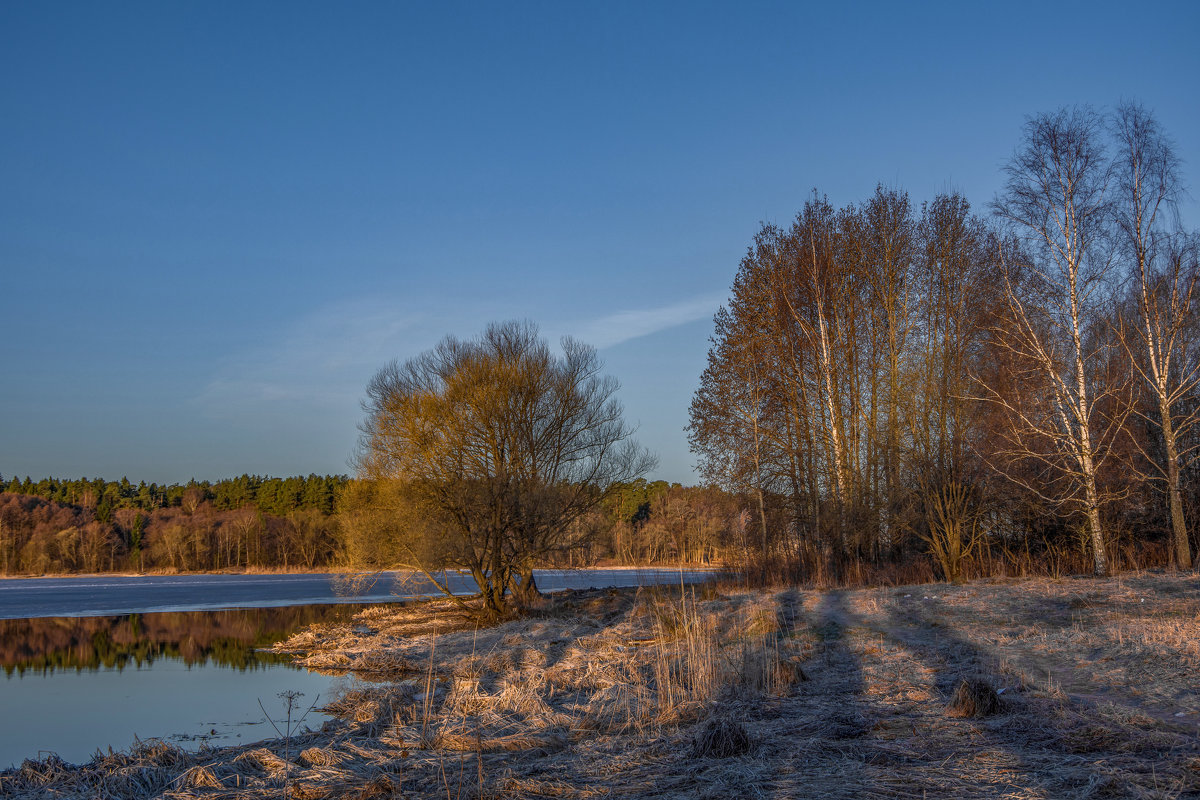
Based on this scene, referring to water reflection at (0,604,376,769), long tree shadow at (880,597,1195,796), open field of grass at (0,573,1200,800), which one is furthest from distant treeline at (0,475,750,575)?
long tree shadow at (880,597,1195,796)

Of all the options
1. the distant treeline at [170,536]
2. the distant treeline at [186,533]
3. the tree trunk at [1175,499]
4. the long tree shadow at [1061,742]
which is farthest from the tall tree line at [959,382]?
the distant treeline at [170,536]

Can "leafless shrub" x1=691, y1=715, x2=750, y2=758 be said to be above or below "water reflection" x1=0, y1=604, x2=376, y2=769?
above

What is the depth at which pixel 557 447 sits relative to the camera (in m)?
24.4

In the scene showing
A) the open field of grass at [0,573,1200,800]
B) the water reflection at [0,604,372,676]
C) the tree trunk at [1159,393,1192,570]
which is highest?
the tree trunk at [1159,393,1192,570]

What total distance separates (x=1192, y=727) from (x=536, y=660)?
9964 millimetres

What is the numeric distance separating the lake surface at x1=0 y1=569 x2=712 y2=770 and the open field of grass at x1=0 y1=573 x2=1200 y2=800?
2.40 metres

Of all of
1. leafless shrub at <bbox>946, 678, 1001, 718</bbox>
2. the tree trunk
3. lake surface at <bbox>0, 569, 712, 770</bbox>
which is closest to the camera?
leafless shrub at <bbox>946, 678, 1001, 718</bbox>

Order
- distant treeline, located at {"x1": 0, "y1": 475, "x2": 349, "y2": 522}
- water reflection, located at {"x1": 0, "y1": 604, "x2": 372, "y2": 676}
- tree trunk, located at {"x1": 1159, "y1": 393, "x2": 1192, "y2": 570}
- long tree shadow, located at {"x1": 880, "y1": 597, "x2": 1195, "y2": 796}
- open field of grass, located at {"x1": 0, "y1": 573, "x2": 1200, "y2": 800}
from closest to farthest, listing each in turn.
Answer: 1. long tree shadow, located at {"x1": 880, "y1": 597, "x2": 1195, "y2": 796}
2. open field of grass, located at {"x1": 0, "y1": 573, "x2": 1200, "y2": 800}
3. tree trunk, located at {"x1": 1159, "y1": 393, "x2": 1192, "y2": 570}
4. water reflection, located at {"x1": 0, "y1": 604, "x2": 372, "y2": 676}
5. distant treeline, located at {"x1": 0, "y1": 475, "x2": 349, "y2": 522}

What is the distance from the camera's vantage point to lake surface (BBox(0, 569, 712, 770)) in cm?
1015

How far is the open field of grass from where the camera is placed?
188 inches

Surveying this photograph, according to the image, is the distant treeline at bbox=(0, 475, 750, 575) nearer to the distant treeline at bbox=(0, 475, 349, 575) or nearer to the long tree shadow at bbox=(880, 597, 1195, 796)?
the distant treeline at bbox=(0, 475, 349, 575)

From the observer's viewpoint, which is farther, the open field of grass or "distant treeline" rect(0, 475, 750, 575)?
"distant treeline" rect(0, 475, 750, 575)

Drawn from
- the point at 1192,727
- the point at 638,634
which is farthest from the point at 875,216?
the point at 1192,727

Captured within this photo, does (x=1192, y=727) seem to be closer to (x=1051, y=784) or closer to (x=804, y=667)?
(x=1051, y=784)
